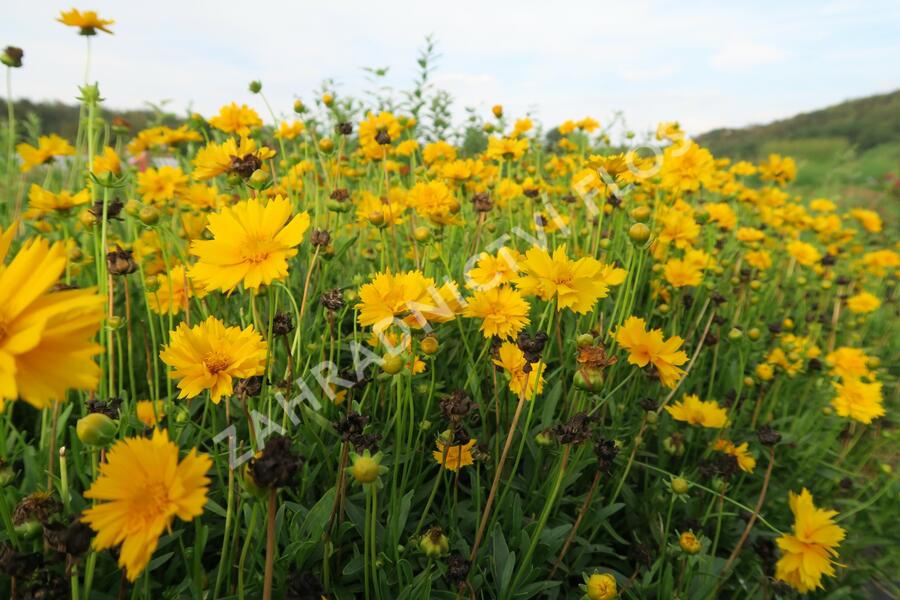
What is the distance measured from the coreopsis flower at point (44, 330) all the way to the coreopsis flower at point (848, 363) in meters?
1.97

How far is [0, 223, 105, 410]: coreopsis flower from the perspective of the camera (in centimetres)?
38

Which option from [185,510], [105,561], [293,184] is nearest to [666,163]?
[293,184]

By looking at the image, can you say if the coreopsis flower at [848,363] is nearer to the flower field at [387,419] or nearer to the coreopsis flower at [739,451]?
the flower field at [387,419]

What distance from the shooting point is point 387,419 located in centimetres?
106

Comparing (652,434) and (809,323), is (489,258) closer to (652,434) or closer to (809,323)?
(652,434)

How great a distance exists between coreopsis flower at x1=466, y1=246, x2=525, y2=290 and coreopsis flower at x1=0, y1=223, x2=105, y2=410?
74 centimetres

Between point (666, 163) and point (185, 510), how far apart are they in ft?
5.06

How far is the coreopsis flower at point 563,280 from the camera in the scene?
87 cm

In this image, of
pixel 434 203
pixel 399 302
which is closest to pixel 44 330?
pixel 399 302

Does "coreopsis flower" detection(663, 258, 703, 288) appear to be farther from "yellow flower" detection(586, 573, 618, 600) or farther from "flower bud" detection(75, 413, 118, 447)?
"flower bud" detection(75, 413, 118, 447)

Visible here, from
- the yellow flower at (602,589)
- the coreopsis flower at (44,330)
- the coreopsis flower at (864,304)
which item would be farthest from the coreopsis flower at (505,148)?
the coreopsis flower at (864,304)

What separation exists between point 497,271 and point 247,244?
0.52 m

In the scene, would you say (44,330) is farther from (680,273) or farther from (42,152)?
(42,152)

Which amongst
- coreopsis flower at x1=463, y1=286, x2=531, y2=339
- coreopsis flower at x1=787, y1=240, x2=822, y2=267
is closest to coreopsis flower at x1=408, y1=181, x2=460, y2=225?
coreopsis flower at x1=463, y1=286, x2=531, y2=339
